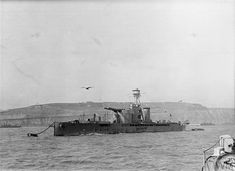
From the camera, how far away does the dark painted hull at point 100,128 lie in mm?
51656

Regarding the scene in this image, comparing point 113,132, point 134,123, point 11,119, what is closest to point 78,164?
point 113,132

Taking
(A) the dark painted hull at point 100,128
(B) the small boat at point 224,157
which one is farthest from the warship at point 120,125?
(B) the small boat at point 224,157

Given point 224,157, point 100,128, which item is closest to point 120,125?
point 100,128

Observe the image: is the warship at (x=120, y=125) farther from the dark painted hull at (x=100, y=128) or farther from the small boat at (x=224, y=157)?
the small boat at (x=224, y=157)

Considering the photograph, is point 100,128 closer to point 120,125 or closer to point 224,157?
point 120,125

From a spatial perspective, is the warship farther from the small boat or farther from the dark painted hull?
the small boat

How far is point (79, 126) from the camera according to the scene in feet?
173

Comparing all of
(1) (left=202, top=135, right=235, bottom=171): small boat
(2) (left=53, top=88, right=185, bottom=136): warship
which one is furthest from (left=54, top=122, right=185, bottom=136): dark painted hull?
(1) (left=202, top=135, right=235, bottom=171): small boat

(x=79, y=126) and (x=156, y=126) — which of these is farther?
(x=156, y=126)

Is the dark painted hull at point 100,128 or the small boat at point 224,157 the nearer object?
the small boat at point 224,157

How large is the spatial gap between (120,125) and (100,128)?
418cm

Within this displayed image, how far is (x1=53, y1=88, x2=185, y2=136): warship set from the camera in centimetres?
5199

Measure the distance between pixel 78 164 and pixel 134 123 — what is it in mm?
42022

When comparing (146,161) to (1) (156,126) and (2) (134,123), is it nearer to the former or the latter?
(2) (134,123)
